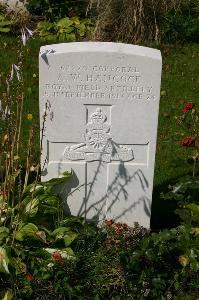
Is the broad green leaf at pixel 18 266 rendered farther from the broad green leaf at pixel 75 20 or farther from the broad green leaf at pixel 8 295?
the broad green leaf at pixel 75 20

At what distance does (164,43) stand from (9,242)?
5.28 metres

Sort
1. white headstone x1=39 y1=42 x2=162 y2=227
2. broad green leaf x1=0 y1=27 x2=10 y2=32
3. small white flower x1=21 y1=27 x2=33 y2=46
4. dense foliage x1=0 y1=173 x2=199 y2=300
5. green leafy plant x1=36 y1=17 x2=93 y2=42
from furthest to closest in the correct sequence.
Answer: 1. broad green leaf x1=0 y1=27 x2=10 y2=32
2. green leafy plant x1=36 y1=17 x2=93 y2=42
3. white headstone x1=39 y1=42 x2=162 y2=227
4. dense foliage x1=0 y1=173 x2=199 y2=300
5. small white flower x1=21 y1=27 x2=33 y2=46

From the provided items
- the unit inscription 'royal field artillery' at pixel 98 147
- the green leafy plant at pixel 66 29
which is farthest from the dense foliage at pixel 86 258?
the green leafy plant at pixel 66 29

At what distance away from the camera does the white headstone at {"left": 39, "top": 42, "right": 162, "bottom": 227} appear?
4.45 m

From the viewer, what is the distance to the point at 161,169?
6031mm

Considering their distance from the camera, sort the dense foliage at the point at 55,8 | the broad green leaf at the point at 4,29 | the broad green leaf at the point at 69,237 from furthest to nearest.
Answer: the dense foliage at the point at 55,8 → the broad green leaf at the point at 4,29 → the broad green leaf at the point at 69,237

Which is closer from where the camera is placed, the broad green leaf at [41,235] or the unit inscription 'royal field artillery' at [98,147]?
the broad green leaf at [41,235]

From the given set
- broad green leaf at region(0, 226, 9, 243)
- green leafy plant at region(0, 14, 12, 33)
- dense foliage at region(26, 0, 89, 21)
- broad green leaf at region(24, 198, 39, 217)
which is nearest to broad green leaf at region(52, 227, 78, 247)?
broad green leaf at region(24, 198, 39, 217)

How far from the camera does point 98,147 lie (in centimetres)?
478

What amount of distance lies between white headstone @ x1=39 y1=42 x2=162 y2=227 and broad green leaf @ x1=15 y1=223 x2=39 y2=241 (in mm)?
507

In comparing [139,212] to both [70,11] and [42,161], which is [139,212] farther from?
[70,11]

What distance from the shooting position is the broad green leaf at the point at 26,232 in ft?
14.6

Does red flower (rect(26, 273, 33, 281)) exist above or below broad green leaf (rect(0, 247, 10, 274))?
below

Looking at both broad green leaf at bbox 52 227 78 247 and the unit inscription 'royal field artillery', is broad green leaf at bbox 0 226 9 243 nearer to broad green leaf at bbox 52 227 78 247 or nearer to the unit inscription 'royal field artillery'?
broad green leaf at bbox 52 227 78 247
